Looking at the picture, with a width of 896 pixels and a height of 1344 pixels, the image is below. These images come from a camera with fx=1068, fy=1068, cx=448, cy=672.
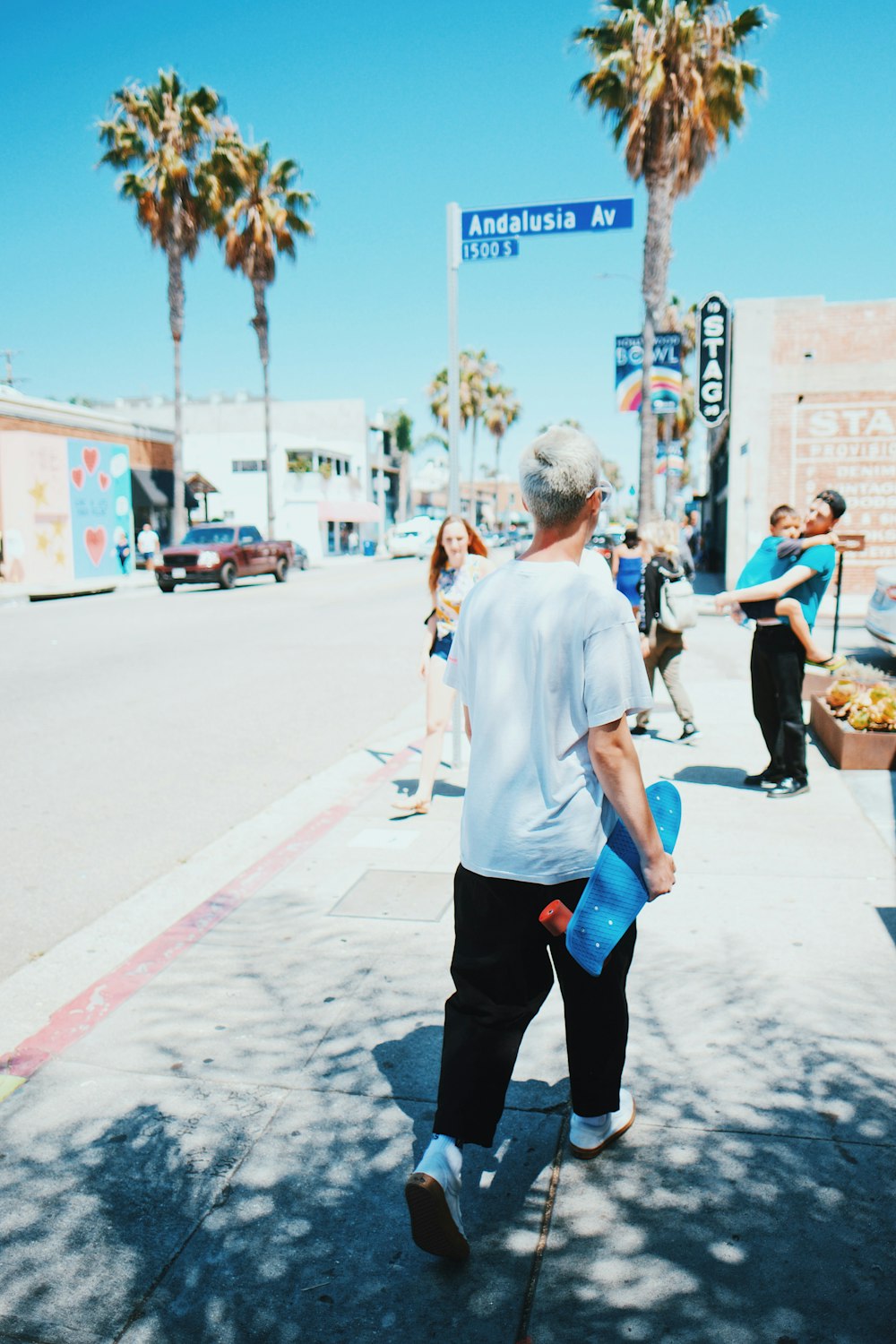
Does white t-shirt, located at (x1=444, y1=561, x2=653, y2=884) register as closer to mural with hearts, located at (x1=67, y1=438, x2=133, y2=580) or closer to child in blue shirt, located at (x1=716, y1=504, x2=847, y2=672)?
child in blue shirt, located at (x1=716, y1=504, x2=847, y2=672)

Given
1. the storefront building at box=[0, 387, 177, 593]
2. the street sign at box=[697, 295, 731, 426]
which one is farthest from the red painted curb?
the storefront building at box=[0, 387, 177, 593]

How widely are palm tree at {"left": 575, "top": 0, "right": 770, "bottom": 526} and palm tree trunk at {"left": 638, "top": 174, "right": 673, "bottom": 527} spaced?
2 cm

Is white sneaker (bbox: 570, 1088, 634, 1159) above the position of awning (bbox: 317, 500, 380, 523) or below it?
below

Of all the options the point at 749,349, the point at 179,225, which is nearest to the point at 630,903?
the point at 749,349

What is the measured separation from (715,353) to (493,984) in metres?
23.1

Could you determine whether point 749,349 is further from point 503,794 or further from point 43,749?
point 503,794

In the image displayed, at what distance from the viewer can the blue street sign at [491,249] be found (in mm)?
6953

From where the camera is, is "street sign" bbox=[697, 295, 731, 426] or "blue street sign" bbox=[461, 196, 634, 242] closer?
"blue street sign" bbox=[461, 196, 634, 242]

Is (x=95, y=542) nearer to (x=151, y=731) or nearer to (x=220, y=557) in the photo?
(x=220, y=557)

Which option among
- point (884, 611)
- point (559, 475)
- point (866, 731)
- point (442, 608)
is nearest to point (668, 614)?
point (866, 731)

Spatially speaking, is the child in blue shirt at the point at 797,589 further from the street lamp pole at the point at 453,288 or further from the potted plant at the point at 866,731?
Answer: the street lamp pole at the point at 453,288

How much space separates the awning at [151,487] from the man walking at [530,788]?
120 ft

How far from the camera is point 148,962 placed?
412cm

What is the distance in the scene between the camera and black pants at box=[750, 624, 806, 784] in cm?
598
